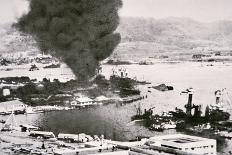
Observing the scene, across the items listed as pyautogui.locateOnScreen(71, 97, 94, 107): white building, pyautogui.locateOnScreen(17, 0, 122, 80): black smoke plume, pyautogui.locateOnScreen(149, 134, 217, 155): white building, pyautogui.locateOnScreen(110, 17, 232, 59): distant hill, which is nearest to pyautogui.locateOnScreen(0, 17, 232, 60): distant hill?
pyautogui.locateOnScreen(110, 17, 232, 59): distant hill

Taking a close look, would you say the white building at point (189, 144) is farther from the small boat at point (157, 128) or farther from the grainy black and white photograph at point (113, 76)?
the small boat at point (157, 128)

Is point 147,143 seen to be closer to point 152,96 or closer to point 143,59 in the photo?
point 152,96

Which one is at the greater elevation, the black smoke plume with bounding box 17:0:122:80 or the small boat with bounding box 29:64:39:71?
the black smoke plume with bounding box 17:0:122:80

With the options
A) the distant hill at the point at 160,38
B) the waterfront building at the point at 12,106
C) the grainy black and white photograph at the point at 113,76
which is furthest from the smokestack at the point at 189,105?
the waterfront building at the point at 12,106

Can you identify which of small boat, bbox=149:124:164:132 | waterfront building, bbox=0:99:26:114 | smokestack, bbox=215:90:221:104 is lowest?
small boat, bbox=149:124:164:132

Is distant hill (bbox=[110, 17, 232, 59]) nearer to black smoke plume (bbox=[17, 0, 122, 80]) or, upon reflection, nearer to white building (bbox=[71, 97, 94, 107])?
black smoke plume (bbox=[17, 0, 122, 80])

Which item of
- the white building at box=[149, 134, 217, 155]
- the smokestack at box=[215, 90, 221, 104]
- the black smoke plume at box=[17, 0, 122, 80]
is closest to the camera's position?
the white building at box=[149, 134, 217, 155]

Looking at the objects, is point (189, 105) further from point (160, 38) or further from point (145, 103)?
point (160, 38)
